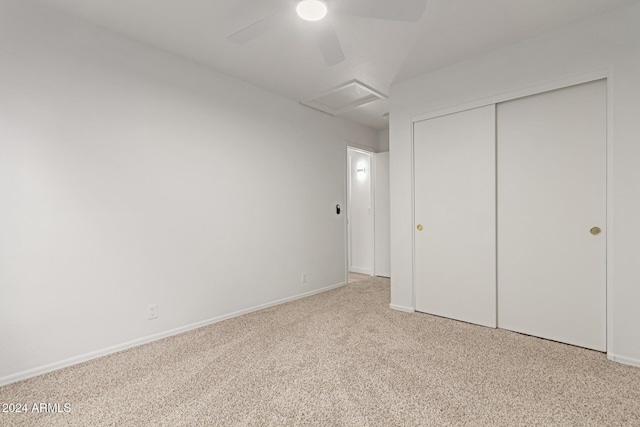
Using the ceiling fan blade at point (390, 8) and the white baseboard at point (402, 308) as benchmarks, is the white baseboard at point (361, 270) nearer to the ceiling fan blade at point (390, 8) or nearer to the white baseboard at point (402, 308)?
the white baseboard at point (402, 308)

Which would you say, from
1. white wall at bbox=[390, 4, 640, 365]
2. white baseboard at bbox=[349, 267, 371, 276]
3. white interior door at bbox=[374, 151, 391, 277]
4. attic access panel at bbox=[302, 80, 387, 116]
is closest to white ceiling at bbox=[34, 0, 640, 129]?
white wall at bbox=[390, 4, 640, 365]

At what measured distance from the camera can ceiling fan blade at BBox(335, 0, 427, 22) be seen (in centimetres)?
167

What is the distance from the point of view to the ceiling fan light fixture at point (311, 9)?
189cm

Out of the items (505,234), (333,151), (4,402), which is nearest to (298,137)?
(333,151)

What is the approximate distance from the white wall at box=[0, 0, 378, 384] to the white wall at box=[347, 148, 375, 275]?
203cm

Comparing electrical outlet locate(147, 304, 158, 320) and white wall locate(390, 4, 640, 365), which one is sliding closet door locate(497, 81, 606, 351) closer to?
white wall locate(390, 4, 640, 365)

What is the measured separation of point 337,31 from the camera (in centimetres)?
241

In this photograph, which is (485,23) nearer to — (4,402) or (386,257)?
(386,257)

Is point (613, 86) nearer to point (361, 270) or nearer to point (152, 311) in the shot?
point (152, 311)

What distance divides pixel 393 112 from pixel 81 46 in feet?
9.26

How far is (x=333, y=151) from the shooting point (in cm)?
437

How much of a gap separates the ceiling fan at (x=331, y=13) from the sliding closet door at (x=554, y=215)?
1535mm

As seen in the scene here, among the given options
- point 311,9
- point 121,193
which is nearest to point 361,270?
point 121,193

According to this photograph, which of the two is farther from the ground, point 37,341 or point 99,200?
point 99,200
